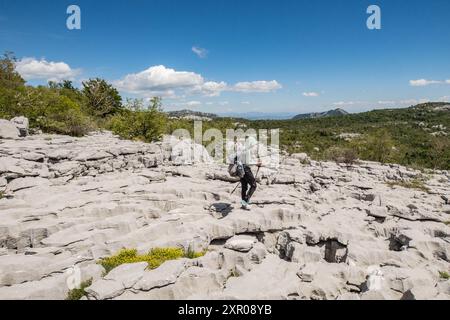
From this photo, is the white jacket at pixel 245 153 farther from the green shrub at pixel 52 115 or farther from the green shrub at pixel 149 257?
the green shrub at pixel 52 115

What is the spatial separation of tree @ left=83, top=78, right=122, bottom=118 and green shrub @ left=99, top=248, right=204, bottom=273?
144 ft

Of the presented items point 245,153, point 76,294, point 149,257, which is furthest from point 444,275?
point 76,294

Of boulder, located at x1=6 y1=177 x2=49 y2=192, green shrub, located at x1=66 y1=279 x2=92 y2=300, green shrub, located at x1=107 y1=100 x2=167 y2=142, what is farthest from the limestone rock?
green shrub, located at x1=66 y1=279 x2=92 y2=300

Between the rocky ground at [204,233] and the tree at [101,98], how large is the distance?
36035 mm

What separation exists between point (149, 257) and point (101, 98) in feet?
169

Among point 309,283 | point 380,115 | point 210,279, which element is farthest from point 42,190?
point 380,115

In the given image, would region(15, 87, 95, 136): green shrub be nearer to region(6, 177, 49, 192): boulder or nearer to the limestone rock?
the limestone rock

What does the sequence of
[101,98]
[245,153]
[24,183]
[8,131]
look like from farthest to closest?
1. [101,98]
2. [8,131]
3. [24,183]
4. [245,153]

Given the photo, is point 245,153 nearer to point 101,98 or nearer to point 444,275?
point 444,275

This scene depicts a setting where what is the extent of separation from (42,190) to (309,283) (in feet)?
38.7

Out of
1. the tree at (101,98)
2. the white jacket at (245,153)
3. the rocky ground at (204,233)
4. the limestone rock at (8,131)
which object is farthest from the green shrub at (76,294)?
the tree at (101,98)

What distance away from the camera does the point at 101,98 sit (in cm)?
5300
